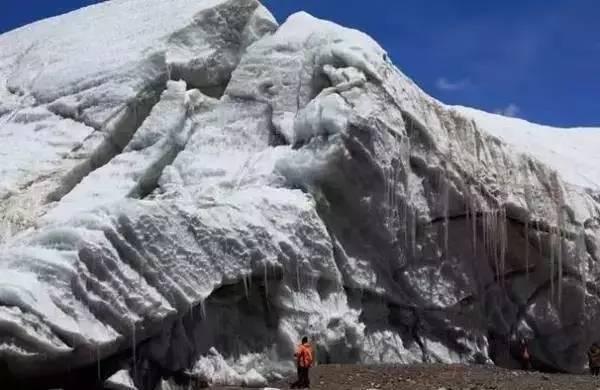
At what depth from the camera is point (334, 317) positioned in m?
15.7

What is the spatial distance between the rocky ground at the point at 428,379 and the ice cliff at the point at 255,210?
90 centimetres

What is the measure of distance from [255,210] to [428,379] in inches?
156

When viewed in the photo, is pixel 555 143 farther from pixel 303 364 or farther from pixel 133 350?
pixel 133 350

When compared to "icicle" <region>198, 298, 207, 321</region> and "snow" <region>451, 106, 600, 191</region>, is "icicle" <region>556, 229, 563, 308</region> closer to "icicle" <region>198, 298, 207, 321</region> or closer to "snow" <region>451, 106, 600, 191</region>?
"snow" <region>451, 106, 600, 191</region>

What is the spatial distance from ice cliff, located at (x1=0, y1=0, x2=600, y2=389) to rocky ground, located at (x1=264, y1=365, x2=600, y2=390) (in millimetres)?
898

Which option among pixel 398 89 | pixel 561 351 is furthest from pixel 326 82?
pixel 561 351

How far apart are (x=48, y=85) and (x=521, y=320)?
11.0m

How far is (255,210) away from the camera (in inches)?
607

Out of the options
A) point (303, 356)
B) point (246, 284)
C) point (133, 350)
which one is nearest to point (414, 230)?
Result: point (246, 284)

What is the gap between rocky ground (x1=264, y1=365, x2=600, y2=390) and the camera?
46.2 feet

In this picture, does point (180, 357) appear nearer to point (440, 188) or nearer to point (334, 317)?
point (334, 317)

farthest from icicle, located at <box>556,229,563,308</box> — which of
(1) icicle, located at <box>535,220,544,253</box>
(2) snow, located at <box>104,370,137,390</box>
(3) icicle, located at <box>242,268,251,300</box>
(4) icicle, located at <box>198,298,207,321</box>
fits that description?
(2) snow, located at <box>104,370,137,390</box>

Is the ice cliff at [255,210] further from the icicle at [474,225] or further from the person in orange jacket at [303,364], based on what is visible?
the person in orange jacket at [303,364]

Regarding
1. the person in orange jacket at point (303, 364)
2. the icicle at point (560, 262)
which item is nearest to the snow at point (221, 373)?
the person in orange jacket at point (303, 364)
